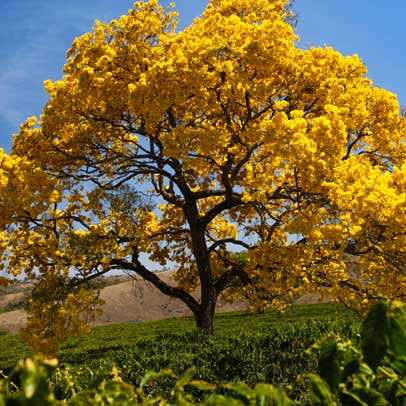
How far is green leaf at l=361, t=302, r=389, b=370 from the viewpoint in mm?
1710

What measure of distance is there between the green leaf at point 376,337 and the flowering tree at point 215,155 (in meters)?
7.71

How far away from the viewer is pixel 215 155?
12484 millimetres

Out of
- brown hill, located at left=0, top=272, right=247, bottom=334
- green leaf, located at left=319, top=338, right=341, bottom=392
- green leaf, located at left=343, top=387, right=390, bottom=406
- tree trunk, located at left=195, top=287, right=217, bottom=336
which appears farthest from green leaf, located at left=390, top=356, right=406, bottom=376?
brown hill, located at left=0, top=272, right=247, bottom=334

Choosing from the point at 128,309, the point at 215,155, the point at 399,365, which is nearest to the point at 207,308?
the point at 215,155

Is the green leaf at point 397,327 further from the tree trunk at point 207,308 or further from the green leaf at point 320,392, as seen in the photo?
the tree trunk at point 207,308

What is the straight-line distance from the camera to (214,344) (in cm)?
746

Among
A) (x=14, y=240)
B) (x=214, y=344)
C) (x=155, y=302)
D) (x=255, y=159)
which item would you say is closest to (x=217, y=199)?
(x=255, y=159)

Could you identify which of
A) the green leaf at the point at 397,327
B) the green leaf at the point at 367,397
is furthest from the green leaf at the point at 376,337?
the green leaf at the point at 367,397

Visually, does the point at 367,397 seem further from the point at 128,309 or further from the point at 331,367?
the point at 128,309

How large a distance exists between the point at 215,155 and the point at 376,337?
10.9 meters

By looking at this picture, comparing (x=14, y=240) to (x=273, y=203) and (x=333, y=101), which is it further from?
(x=333, y=101)

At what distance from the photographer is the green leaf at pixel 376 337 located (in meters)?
1.71

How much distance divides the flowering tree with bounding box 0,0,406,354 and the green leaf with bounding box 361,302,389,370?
7.71 m

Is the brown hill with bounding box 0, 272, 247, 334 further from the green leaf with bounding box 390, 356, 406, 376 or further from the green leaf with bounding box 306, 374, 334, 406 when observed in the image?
the green leaf with bounding box 306, 374, 334, 406
